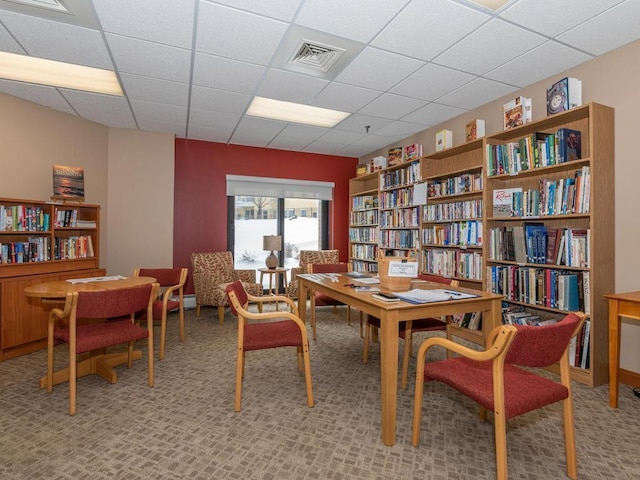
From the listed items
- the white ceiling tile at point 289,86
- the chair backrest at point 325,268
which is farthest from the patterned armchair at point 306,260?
the white ceiling tile at point 289,86

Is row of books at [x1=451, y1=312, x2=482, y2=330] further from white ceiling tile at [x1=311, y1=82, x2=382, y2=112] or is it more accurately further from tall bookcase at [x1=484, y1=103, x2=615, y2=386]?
white ceiling tile at [x1=311, y1=82, x2=382, y2=112]

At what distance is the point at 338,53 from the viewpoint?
289 centimetres

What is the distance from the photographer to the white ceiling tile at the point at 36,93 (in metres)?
3.47

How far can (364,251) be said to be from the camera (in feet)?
19.7

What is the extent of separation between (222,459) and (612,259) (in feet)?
10.8

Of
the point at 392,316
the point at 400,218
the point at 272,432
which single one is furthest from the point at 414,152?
the point at 272,432

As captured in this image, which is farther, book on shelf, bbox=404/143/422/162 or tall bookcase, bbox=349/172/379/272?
tall bookcase, bbox=349/172/379/272

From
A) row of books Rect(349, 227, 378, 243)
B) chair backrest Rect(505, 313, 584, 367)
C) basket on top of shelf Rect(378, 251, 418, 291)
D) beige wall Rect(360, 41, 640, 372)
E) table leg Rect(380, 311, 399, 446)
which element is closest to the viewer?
chair backrest Rect(505, 313, 584, 367)

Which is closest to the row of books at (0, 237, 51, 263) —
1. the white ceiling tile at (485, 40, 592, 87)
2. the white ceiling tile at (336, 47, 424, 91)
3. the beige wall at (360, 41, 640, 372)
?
the white ceiling tile at (336, 47, 424, 91)

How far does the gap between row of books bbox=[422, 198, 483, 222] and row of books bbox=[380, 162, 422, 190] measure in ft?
1.56

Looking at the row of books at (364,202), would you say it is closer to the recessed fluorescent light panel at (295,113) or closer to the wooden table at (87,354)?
the recessed fluorescent light panel at (295,113)

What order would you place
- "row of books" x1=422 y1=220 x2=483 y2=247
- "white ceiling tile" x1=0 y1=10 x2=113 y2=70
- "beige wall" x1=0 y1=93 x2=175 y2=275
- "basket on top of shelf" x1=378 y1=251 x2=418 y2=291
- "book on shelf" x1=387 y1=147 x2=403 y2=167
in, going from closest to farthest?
"basket on top of shelf" x1=378 y1=251 x2=418 y2=291, "white ceiling tile" x1=0 y1=10 x2=113 y2=70, "row of books" x1=422 y1=220 x2=483 y2=247, "beige wall" x1=0 y1=93 x2=175 y2=275, "book on shelf" x1=387 y1=147 x2=403 y2=167

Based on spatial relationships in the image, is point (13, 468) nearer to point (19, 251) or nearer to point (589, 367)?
point (19, 251)

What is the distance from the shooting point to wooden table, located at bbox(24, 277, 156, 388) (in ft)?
8.20
